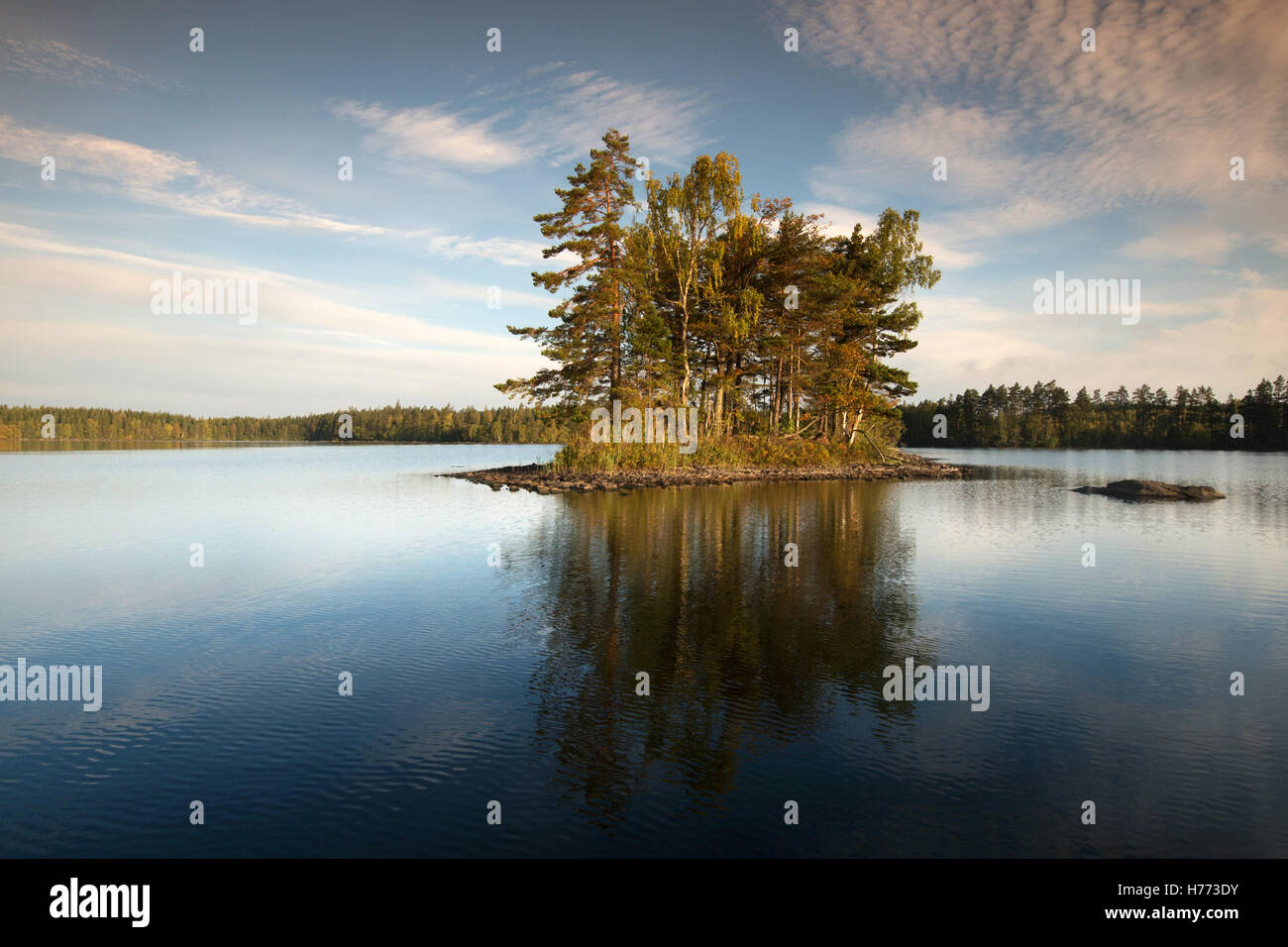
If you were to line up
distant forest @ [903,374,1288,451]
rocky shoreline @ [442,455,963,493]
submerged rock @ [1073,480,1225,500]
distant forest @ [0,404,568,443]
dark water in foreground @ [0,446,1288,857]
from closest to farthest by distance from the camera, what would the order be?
dark water in foreground @ [0,446,1288,857] < submerged rock @ [1073,480,1225,500] < rocky shoreline @ [442,455,963,493] < distant forest @ [903,374,1288,451] < distant forest @ [0,404,568,443]

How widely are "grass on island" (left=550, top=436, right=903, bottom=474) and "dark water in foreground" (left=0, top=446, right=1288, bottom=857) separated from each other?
86.6 feet

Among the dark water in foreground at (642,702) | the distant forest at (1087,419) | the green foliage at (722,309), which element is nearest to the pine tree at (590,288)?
the green foliage at (722,309)

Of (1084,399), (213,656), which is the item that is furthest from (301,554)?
(1084,399)

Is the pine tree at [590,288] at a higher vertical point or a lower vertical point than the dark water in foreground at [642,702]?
higher

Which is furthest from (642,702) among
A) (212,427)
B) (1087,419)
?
(212,427)

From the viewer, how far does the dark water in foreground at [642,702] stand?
6398mm

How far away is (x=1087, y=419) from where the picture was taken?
486 ft

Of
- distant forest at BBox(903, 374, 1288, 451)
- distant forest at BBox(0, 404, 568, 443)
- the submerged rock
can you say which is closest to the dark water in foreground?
the submerged rock

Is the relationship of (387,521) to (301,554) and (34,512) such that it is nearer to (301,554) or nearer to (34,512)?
(301,554)

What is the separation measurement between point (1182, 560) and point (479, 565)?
2084 cm

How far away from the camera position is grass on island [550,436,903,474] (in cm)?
4884

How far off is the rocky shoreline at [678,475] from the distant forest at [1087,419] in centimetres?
7672

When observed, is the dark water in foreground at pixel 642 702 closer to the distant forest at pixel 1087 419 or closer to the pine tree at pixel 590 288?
the pine tree at pixel 590 288

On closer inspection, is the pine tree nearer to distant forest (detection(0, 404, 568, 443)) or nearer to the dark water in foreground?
the dark water in foreground
